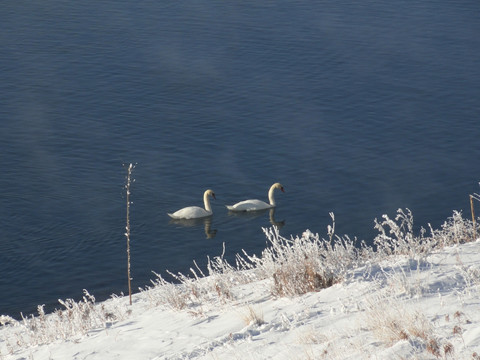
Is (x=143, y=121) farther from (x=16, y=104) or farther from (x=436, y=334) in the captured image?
(x=436, y=334)

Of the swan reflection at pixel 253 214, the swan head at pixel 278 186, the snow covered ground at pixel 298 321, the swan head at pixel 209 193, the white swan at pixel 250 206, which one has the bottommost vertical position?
the swan reflection at pixel 253 214

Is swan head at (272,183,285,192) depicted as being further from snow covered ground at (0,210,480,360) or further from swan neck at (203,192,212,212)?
snow covered ground at (0,210,480,360)

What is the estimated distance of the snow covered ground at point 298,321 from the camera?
7148mm

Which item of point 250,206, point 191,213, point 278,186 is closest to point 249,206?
point 250,206

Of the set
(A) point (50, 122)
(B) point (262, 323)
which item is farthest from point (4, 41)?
(B) point (262, 323)

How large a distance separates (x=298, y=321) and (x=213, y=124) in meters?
23.3

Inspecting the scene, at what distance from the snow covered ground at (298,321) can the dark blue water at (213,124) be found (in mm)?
7922

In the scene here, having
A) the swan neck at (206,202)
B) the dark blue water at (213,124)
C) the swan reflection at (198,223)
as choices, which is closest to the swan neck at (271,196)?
the dark blue water at (213,124)

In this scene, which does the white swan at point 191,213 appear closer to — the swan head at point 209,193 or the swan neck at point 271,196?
the swan head at point 209,193

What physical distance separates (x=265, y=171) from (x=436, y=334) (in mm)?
19707

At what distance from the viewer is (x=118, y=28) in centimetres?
4538

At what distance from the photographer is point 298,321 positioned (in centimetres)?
850

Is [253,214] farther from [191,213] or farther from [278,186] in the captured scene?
[191,213]

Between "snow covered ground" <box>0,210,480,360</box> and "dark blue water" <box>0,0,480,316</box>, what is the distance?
7.92 m
